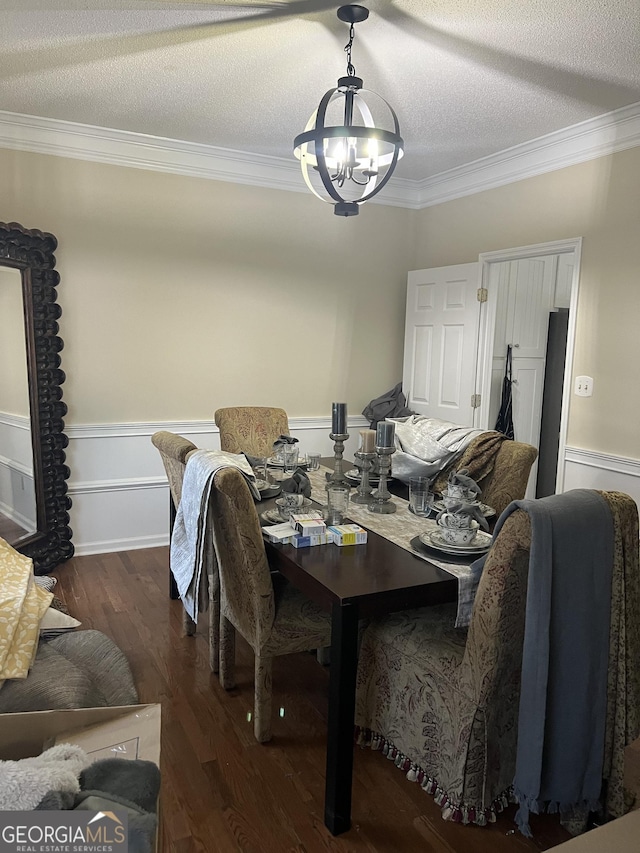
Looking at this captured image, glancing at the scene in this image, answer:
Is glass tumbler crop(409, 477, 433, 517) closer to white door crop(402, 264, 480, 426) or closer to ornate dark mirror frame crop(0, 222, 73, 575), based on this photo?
white door crop(402, 264, 480, 426)

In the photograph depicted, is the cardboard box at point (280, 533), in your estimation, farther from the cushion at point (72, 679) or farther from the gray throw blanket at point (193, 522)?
the cushion at point (72, 679)

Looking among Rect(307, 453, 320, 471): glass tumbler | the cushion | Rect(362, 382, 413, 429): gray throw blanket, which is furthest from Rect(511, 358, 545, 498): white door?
the cushion

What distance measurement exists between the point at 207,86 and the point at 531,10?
5.01 feet

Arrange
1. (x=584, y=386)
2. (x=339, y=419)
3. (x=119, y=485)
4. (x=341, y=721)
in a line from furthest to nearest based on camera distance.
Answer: (x=119, y=485) < (x=584, y=386) < (x=339, y=419) < (x=341, y=721)

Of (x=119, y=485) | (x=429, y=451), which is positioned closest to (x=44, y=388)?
(x=119, y=485)

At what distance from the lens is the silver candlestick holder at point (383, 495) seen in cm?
241

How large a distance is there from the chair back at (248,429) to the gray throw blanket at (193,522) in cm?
121

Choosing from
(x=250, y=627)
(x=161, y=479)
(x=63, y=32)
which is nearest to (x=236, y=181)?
(x=63, y=32)

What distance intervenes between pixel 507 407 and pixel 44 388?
10.3 feet

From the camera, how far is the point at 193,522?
7.13 feet

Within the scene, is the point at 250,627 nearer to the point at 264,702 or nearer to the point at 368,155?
the point at 264,702

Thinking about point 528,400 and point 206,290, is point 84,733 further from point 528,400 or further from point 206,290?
point 528,400

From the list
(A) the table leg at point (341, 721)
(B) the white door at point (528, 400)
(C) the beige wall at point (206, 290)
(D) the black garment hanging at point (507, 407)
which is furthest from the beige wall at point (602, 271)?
(A) the table leg at point (341, 721)

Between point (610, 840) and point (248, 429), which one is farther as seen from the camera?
point (248, 429)
